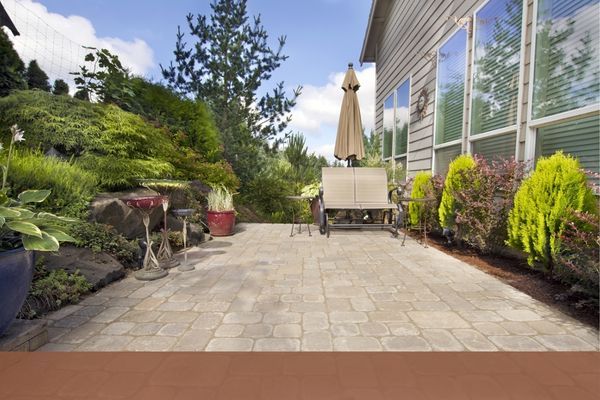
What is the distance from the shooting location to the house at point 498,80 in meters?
2.85

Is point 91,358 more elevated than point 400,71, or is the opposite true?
point 400,71

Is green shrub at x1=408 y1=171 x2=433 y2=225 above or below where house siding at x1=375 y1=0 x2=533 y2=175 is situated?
below

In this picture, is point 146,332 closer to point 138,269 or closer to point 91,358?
point 91,358

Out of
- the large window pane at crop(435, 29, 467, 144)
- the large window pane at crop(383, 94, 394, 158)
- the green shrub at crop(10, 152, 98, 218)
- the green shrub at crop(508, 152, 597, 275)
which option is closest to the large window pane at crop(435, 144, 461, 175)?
the large window pane at crop(435, 29, 467, 144)

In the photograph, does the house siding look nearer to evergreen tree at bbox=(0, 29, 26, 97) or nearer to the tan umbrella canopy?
the tan umbrella canopy

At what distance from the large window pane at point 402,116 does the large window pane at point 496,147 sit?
2.99 m

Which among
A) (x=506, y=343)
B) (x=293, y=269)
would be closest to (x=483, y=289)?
(x=506, y=343)

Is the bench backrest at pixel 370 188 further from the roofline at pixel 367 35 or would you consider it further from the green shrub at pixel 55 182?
the roofline at pixel 367 35

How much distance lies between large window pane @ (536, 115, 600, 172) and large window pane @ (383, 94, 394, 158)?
554 cm

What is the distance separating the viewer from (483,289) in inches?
105

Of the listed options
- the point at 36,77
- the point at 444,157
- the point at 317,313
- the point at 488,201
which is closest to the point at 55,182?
the point at 317,313

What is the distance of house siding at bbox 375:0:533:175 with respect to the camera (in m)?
3.56

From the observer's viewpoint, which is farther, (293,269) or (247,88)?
(247,88)

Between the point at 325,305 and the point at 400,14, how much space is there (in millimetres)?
8159
